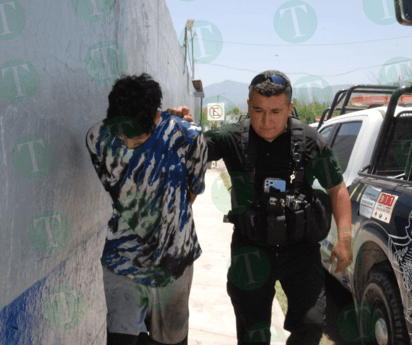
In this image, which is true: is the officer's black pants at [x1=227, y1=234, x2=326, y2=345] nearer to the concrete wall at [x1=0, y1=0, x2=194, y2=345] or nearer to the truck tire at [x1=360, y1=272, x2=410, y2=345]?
the truck tire at [x1=360, y1=272, x2=410, y2=345]

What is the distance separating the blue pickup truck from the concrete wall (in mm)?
1760

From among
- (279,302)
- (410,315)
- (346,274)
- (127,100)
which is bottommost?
(279,302)

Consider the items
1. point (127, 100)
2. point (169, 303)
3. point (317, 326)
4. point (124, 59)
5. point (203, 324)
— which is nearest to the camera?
point (127, 100)

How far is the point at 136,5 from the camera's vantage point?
3455mm

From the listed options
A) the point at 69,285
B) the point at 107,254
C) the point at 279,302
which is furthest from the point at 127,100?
the point at 279,302

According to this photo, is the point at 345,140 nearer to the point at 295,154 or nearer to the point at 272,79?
the point at 295,154

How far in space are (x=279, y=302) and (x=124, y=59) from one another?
8.87 ft

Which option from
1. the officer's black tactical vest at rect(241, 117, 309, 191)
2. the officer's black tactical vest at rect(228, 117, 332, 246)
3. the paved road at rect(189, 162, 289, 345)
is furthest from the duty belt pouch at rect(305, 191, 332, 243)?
the paved road at rect(189, 162, 289, 345)

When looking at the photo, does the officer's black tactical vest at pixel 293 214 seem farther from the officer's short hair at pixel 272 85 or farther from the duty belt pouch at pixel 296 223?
the officer's short hair at pixel 272 85

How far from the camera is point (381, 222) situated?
→ 7.94 ft

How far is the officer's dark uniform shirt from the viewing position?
2057mm

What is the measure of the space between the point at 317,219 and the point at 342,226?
5.7 inches

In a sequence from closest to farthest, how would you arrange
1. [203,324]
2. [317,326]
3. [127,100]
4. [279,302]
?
[127,100] → [317,326] → [203,324] → [279,302]

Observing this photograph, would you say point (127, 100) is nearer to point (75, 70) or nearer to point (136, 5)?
point (75, 70)
